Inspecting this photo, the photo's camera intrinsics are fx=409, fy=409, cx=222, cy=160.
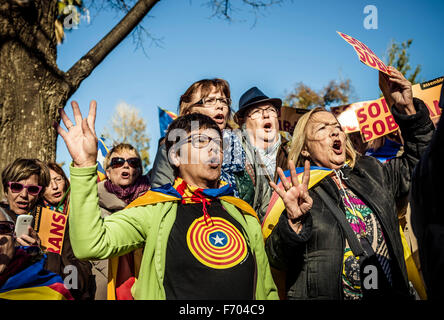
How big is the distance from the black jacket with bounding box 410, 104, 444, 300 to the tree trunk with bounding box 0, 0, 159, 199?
201 inches

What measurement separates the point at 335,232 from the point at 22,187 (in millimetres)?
2640

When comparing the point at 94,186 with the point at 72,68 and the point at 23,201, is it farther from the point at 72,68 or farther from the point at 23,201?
the point at 72,68

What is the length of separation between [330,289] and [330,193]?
626 mm

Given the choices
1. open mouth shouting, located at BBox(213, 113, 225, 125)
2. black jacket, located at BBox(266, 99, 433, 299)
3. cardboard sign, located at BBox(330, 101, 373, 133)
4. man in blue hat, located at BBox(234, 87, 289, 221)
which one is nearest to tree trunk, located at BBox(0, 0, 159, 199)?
man in blue hat, located at BBox(234, 87, 289, 221)

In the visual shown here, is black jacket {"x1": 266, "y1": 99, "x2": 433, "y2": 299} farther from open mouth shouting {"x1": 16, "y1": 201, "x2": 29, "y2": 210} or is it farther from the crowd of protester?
open mouth shouting {"x1": 16, "y1": 201, "x2": 29, "y2": 210}

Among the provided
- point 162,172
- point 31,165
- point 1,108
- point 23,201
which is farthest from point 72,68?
point 162,172

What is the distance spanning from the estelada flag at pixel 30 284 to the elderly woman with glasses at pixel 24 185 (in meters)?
0.86

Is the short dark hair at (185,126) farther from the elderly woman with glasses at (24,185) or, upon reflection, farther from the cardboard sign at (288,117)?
the cardboard sign at (288,117)

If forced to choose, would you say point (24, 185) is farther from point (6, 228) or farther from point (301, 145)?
point (301, 145)

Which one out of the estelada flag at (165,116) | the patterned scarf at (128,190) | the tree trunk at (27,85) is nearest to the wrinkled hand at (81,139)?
the patterned scarf at (128,190)

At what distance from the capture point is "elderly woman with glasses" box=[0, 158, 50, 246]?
11.4 feet

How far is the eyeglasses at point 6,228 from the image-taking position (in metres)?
2.43

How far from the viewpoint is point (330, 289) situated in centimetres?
240

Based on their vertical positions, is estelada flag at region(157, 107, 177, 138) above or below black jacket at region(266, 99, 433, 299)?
above
